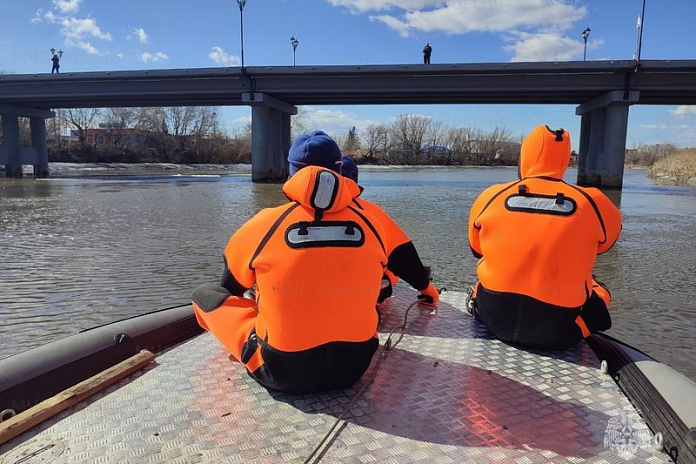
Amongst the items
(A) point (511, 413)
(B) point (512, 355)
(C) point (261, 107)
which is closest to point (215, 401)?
(A) point (511, 413)

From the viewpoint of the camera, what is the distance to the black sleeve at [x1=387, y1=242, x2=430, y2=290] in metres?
3.54

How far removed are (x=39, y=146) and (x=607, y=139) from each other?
44312mm

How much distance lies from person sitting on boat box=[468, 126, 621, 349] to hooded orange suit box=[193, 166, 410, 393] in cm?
110

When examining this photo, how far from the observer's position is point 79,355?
9.51 feet

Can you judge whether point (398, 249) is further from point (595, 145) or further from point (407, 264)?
point (595, 145)

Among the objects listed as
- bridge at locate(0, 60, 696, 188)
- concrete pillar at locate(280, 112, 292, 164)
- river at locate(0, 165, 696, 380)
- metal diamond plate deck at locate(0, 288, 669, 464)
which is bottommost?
river at locate(0, 165, 696, 380)

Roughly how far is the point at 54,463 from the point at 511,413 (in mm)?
2099

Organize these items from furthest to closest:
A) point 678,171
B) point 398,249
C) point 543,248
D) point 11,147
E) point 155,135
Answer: point 155,135 → point 11,147 → point 678,171 → point 398,249 → point 543,248

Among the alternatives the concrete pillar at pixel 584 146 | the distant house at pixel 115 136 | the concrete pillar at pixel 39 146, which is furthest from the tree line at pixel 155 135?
the concrete pillar at pixel 584 146

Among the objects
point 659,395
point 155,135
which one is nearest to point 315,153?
point 659,395

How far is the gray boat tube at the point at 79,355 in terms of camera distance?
255cm

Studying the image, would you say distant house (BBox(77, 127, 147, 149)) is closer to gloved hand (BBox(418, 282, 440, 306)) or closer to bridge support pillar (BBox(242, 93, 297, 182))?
bridge support pillar (BBox(242, 93, 297, 182))

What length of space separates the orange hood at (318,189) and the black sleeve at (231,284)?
0.67 m

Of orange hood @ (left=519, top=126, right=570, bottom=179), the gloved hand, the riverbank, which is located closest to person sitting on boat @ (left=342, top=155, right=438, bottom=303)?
the gloved hand
